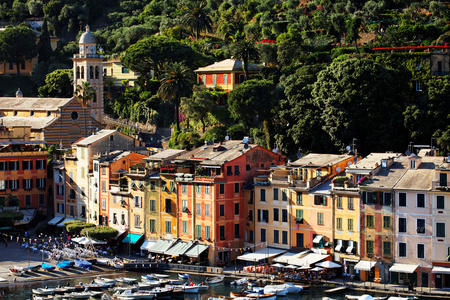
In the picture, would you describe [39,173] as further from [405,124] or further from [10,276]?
[405,124]

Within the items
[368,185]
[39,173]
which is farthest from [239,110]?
[368,185]

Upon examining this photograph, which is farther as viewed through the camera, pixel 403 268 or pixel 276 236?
pixel 276 236

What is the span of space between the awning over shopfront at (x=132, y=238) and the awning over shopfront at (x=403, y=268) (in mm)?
30855

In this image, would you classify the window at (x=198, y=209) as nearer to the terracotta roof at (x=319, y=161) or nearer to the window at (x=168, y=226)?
the window at (x=168, y=226)

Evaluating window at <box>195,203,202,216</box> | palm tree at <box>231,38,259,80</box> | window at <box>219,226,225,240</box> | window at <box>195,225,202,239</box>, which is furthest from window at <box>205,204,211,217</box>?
palm tree at <box>231,38,259,80</box>

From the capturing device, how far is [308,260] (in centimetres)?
9012

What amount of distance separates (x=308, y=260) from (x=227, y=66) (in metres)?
52.8

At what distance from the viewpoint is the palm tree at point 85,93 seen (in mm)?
143000

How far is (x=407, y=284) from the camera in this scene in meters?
85.7

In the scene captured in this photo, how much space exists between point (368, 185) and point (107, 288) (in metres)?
26.3

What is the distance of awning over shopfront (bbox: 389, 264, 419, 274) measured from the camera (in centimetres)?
8419

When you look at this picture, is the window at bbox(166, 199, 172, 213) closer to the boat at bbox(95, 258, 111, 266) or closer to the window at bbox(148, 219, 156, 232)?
the window at bbox(148, 219, 156, 232)

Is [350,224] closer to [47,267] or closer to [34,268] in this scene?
[47,267]

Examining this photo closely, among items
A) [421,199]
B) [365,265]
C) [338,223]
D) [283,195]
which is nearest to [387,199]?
[421,199]
